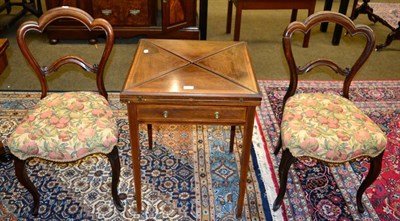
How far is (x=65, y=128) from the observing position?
1.86 m

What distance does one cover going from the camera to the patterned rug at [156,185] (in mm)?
2064

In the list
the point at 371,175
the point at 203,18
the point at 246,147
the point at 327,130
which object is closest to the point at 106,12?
the point at 203,18

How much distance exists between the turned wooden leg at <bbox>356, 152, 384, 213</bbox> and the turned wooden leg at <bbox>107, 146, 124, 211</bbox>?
1267mm

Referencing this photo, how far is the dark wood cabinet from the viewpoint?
3.79 metres

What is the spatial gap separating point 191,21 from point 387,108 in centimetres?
200

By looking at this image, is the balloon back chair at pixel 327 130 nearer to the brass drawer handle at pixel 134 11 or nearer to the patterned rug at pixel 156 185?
the patterned rug at pixel 156 185

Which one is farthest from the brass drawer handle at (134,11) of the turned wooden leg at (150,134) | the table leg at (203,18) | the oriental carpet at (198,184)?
the turned wooden leg at (150,134)

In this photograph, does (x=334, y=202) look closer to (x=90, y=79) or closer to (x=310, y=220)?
(x=310, y=220)

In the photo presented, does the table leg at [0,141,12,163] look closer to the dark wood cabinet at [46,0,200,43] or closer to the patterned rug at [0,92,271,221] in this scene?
the patterned rug at [0,92,271,221]

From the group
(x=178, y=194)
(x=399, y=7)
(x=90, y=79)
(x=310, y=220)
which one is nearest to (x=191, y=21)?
(x=90, y=79)

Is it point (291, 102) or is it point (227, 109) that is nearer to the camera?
point (227, 109)

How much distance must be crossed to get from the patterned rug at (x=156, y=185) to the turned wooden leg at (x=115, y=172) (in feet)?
0.16

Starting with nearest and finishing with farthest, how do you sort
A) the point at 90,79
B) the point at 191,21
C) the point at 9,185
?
the point at 9,185
the point at 90,79
the point at 191,21

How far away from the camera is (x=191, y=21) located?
395 centimetres
